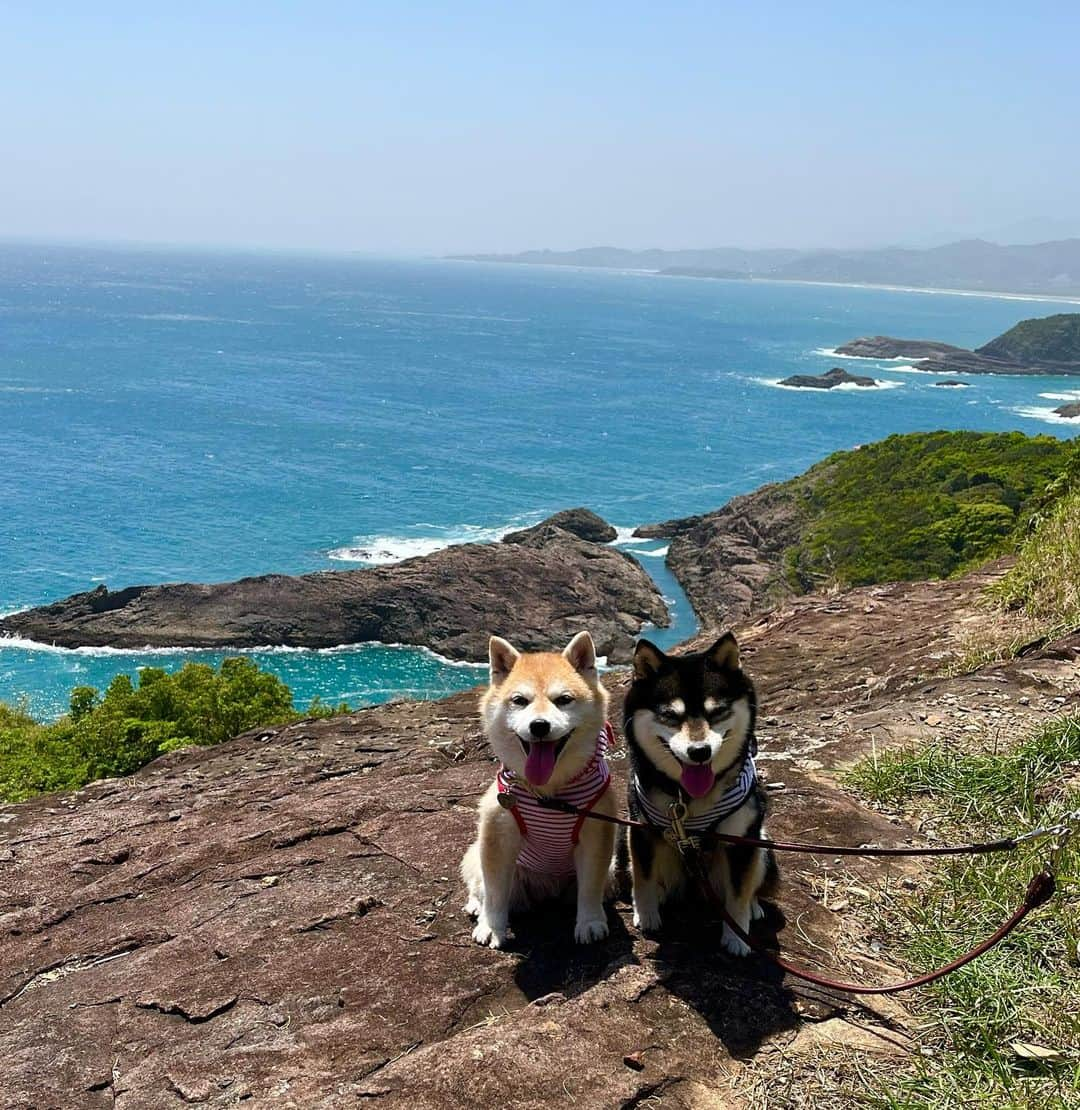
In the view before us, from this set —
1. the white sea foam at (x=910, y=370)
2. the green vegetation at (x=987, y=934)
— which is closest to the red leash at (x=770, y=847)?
the green vegetation at (x=987, y=934)

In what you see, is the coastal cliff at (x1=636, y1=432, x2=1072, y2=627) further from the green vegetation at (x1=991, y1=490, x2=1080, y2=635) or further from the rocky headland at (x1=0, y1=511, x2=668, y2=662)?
the green vegetation at (x1=991, y1=490, x2=1080, y2=635)

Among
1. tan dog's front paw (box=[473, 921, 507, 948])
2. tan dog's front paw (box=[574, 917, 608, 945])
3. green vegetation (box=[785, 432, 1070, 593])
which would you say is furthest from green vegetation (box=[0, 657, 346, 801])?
green vegetation (box=[785, 432, 1070, 593])

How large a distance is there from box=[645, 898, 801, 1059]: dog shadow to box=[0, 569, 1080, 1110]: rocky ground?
0.04ft

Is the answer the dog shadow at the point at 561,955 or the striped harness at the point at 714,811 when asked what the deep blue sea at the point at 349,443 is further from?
the striped harness at the point at 714,811

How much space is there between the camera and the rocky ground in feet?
13.5

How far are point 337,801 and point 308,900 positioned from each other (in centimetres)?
243

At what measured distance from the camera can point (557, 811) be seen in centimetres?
477

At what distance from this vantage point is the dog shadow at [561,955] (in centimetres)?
464

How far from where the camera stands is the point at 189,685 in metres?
19.1

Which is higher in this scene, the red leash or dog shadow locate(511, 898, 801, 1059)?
the red leash

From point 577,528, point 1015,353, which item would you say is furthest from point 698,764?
point 1015,353

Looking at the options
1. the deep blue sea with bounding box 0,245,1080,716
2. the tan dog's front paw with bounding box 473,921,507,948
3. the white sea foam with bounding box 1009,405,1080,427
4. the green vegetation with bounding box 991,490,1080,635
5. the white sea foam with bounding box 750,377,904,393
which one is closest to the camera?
the tan dog's front paw with bounding box 473,921,507,948

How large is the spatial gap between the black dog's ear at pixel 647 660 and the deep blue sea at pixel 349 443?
121ft

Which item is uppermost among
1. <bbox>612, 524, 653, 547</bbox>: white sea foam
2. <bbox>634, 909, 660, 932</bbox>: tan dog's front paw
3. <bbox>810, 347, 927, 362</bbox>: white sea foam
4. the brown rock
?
<bbox>810, 347, 927, 362</bbox>: white sea foam
